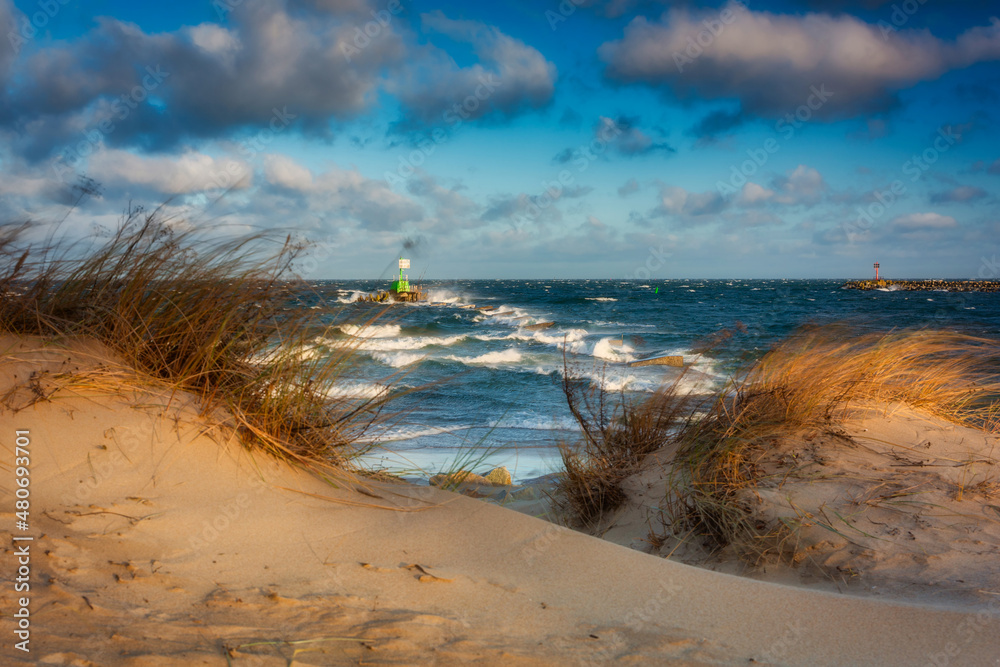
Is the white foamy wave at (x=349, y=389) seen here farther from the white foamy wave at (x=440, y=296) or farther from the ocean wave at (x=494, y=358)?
the white foamy wave at (x=440, y=296)

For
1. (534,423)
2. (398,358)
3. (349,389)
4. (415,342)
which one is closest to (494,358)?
(398,358)

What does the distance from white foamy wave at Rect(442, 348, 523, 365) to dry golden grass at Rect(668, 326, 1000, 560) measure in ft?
41.1

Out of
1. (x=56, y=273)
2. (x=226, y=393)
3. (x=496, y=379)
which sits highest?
(x=56, y=273)

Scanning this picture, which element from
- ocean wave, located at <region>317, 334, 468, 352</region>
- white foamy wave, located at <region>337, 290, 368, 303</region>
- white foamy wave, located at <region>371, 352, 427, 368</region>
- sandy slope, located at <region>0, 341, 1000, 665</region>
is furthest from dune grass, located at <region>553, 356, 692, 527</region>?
ocean wave, located at <region>317, 334, 468, 352</region>

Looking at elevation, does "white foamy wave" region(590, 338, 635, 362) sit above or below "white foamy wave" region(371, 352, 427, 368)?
above

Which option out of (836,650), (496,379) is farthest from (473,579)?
(496,379)

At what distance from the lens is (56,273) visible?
10.8 feet

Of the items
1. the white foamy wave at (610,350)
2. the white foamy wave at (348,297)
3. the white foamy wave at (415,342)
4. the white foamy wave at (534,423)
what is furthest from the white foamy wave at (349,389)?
the white foamy wave at (415,342)

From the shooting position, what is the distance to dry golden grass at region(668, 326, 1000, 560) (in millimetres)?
3268

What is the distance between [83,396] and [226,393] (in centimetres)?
60

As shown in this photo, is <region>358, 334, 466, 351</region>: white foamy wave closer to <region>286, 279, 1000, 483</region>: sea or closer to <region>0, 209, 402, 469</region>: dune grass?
<region>286, 279, 1000, 483</region>: sea

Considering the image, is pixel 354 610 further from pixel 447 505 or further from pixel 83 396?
pixel 83 396

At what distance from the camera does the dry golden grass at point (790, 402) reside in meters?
3.27

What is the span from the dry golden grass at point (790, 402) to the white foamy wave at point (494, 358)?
41.1ft
